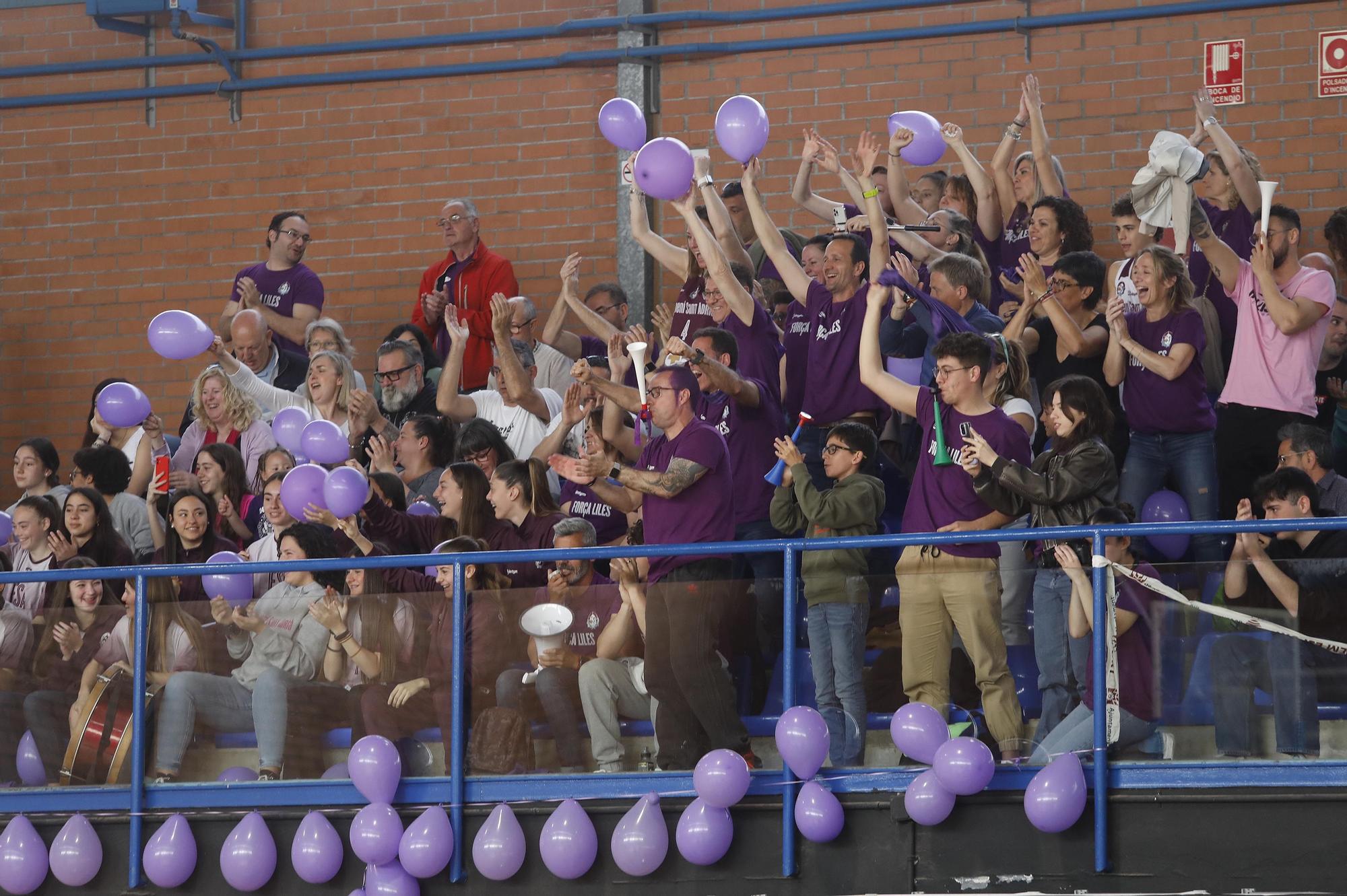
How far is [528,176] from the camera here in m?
11.6

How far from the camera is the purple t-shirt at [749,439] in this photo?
776 cm

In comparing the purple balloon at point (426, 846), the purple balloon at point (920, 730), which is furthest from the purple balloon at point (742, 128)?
the purple balloon at point (426, 846)

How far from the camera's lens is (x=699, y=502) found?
23.0ft

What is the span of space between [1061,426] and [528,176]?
18.1 feet

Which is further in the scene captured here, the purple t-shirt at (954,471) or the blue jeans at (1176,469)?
the blue jeans at (1176,469)

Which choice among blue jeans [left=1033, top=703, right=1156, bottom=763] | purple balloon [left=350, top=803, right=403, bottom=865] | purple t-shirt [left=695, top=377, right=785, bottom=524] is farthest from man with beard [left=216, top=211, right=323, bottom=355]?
blue jeans [left=1033, top=703, right=1156, bottom=763]

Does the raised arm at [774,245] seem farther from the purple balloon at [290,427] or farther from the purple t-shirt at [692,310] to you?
the purple balloon at [290,427]

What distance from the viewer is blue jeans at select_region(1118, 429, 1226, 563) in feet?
25.0

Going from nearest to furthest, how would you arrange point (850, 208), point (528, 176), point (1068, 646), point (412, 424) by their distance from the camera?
point (1068, 646), point (412, 424), point (850, 208), point (528, 176)

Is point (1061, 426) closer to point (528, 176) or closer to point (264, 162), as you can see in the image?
point (528, 176)

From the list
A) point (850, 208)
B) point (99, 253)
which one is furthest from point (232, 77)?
point (850, 208)

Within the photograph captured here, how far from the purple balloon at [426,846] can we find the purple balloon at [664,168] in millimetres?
3176

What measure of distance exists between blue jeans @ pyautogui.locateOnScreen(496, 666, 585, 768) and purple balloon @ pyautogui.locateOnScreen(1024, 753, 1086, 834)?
165cm

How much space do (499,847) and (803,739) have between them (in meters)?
1.19
